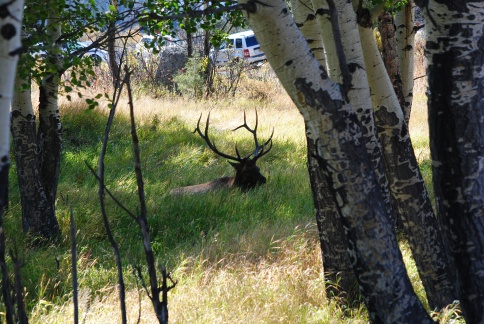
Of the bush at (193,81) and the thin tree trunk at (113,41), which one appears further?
the bush at (193,81)

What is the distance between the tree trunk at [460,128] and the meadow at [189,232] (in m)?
1.31

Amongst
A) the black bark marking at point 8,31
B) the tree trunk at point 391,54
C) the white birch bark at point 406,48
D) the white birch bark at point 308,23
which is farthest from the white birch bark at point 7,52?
the white birch bark at point 406,48

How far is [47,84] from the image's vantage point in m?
6.12

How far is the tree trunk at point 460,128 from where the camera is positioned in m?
2.39

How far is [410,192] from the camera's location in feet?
12.8

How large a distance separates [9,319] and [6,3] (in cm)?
121

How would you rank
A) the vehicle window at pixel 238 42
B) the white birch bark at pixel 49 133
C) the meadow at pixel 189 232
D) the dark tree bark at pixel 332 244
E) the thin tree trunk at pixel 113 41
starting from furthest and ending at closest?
the vehicle window at pixel 238 42, the white birch bark at pixel 49 133, the dark tree bark at pixel 332 244, the meadow at pixel 189 232, the thin tree trunk at pixel 113 41

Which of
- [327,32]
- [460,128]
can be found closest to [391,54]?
[327,32]

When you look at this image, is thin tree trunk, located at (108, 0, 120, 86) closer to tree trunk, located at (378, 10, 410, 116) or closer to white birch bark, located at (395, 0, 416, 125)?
tree trunk, located at (378, 10, 410, 116)

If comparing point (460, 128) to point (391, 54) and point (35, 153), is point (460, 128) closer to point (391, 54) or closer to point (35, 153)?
point (391, 54)

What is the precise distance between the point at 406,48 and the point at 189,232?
9.71 ft

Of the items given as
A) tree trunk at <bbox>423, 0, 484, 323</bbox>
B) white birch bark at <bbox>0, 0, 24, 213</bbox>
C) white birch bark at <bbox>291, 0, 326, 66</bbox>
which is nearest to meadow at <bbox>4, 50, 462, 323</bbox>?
white birch bark at <bbox>0, 0, 24, 213</bbox>

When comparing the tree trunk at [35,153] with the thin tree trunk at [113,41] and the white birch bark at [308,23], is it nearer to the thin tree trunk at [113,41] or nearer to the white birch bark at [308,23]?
the thin tree trunk at [113,41]

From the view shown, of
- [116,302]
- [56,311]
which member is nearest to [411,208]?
[116,302]
